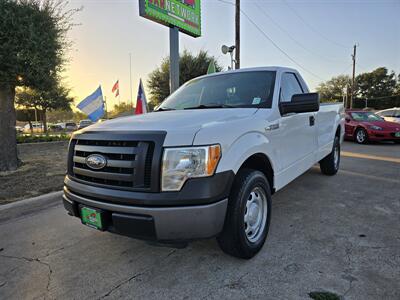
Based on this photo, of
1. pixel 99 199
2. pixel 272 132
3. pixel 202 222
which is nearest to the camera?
pixel 202 222

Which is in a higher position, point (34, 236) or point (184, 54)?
point (184, 54)

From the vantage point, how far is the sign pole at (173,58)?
8.72 metres

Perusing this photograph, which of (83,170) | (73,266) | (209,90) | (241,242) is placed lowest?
(73,266)

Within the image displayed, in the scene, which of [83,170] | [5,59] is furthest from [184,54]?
[83,170]

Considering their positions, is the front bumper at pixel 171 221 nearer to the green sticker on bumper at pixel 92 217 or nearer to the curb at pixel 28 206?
the green sticker on bumper at pixel 92 217

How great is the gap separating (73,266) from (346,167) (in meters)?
6.15

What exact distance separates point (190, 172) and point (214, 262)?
1032 millimetres

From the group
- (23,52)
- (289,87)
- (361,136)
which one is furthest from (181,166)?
(361,136)

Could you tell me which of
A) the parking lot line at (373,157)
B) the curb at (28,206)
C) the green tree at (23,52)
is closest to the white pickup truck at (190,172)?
the curb at (28,206)

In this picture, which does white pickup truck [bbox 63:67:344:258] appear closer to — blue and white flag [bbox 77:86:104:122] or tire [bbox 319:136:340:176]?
tire [bbox 319:136:340:176]

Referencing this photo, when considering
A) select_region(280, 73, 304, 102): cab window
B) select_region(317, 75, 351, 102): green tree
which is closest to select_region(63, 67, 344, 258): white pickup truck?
select_region(280, 73, 304, 102): cab window

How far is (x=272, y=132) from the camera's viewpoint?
2846 millimetres

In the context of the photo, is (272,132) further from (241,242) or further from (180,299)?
(180,299)

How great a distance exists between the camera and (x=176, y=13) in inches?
347
